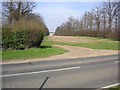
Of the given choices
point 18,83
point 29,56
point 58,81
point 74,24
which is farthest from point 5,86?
point 74,24

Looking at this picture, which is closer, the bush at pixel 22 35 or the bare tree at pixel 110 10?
the bush at pixel 22 35

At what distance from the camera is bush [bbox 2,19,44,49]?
57.0ft

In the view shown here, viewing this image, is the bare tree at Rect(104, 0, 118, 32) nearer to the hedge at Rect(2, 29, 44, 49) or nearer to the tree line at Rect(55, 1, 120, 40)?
the tree line at Rect(55, 1, 120, 40)

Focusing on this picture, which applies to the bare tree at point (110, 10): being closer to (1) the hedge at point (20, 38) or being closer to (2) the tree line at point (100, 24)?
(2) the tree line at point (100, 24)

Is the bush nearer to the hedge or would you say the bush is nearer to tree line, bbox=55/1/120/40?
the hedge

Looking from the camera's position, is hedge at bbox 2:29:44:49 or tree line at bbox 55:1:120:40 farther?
tree line at bbox 55:1:120:40

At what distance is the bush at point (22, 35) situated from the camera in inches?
683

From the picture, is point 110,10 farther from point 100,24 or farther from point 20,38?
point 20,38

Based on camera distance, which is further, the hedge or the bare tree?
the bare tree

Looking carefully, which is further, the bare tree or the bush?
the bare tree

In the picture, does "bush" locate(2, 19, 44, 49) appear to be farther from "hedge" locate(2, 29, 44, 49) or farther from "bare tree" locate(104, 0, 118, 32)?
"bare tree" locate(104, 0, 118, 32)

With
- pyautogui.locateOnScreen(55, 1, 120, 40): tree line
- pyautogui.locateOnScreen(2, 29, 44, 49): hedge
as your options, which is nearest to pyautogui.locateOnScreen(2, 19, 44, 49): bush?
pyautogui.locateOnScreen(2, 29, 44, 49): hedge

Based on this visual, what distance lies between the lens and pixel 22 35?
18078 mm

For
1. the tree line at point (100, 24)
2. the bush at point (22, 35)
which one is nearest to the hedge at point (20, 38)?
the bush at point (22, 35)
